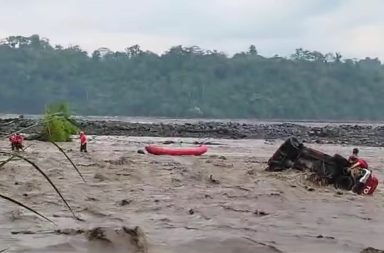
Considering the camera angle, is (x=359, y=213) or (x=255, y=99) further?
(x=255, y=99)

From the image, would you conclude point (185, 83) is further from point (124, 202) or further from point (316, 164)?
point (124, 202)

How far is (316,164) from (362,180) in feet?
4.86

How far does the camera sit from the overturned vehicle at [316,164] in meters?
12.6

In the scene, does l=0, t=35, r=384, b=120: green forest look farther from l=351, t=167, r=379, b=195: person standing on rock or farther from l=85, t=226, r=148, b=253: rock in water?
l=85, t=226, r=148, b=253: rock in water

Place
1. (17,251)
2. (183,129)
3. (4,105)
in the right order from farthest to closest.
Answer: (4,105) → (183,129) → (17,251)

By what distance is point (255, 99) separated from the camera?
92.4 meters

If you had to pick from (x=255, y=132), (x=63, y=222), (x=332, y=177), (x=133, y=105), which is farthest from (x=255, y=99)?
(x=63, y=222)

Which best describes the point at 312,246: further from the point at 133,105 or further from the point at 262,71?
the point at 262,71

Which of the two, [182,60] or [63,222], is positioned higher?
[182,60]

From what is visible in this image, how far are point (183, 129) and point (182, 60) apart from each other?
5250 centimetres

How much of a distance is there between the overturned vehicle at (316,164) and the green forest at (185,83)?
246ft

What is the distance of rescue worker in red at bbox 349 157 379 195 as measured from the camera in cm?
1188

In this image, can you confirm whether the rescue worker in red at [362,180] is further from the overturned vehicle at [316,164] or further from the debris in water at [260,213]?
the debris in water at [260,213]

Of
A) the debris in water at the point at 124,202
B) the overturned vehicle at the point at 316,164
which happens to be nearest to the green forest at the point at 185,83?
the overturned vehicle at the point at 316,164
